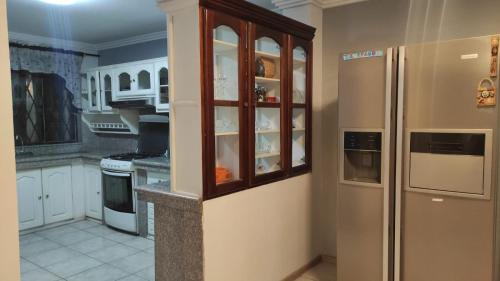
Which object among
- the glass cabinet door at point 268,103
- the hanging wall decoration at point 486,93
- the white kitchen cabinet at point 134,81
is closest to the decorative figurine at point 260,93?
the glass cabinet door at point 268,103

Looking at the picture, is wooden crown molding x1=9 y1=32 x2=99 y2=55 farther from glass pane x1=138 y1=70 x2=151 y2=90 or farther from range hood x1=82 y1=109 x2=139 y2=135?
glass pane x1=138 y1=70 x2=151 y2=90

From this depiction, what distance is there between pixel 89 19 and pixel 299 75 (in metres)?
2.50

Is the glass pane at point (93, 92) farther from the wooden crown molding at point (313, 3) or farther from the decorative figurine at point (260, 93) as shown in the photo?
the decorative figurine at point (260, 93)

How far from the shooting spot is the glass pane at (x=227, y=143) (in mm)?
2465

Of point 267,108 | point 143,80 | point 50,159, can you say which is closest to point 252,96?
point 267,108

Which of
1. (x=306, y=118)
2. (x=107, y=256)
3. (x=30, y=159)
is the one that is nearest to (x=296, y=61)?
(x=306, y=118)

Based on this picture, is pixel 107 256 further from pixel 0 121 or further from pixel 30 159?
pixel 0 121

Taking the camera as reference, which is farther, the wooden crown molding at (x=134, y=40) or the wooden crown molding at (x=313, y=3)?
the wooden crown molding at (x=134, y=40)

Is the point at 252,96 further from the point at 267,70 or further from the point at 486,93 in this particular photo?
the point at 486,93

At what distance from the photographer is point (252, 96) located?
253 centimetres

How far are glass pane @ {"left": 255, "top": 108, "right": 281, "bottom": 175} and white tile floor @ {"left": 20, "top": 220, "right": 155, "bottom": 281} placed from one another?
1534 millimetres

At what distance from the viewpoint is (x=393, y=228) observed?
98.8 inches

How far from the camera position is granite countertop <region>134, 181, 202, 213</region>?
2.20 meters

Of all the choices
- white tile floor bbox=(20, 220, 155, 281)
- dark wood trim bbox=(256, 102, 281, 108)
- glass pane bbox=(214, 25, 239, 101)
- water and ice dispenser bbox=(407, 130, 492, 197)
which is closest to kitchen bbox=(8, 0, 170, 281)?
white tile floor bbox=(20, 220, 155, 281)
